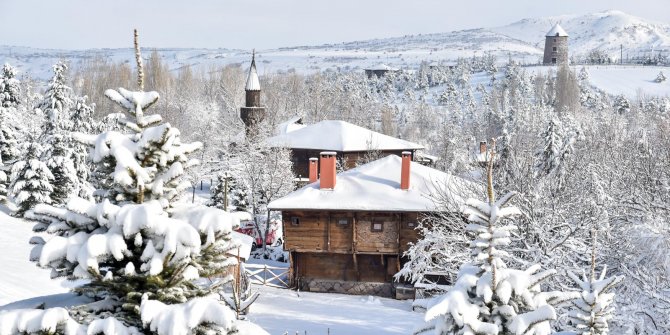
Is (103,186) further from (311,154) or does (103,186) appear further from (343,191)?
(311,154)

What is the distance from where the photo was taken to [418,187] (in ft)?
98.0

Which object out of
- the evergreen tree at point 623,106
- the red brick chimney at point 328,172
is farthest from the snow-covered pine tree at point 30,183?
the evergreen tree at point 623,106

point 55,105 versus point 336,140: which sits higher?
point 55,105

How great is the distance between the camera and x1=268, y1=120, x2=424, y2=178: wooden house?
48250 mm

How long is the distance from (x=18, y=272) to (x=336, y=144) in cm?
2934

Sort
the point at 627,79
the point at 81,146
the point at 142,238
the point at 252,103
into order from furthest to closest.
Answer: the point at 627,79, the point at 252,103, the point at 81,146, the point at 142,238

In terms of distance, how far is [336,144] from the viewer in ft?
159

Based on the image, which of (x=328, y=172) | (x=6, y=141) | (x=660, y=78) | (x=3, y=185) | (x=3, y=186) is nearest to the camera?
(x=328, y=172)

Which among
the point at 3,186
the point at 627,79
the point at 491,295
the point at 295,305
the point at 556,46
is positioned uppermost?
the point at 556,46

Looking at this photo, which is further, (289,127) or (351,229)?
(289,127)

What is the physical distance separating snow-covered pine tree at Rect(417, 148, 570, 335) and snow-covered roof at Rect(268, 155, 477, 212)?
20.3 metres

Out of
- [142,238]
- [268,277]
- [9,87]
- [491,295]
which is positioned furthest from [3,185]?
[491,295]

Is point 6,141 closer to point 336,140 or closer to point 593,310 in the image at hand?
point 336,140

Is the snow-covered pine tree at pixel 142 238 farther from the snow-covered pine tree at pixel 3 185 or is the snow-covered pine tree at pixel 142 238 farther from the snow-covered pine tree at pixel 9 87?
the snow-covered pine tree at pixel 9 87
